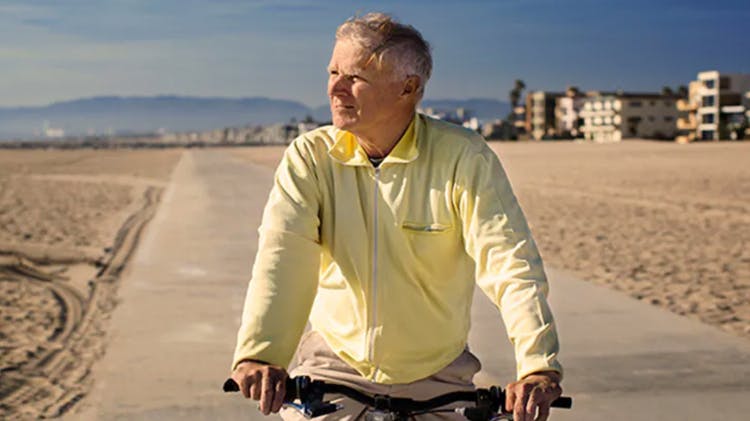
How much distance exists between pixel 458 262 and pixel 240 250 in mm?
10514

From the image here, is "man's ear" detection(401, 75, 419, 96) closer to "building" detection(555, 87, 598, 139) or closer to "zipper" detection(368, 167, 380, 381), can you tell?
"zipper" detection(368, 167, 380, 381)

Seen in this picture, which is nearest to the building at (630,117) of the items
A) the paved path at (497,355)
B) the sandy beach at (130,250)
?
the sandy beach at (130,250)

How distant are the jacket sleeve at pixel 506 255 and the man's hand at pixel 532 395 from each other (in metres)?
0.03

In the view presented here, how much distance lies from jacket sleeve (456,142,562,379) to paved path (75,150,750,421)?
3209mm

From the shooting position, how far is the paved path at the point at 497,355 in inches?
222

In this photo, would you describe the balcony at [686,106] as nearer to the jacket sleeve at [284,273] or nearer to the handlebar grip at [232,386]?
the jacket sleeve at [284,273]

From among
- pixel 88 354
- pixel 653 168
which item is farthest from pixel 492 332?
pixel 653 168

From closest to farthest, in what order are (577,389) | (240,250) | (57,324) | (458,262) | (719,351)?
(458,262), (577,389), (719,351), (57,324), (240,250)

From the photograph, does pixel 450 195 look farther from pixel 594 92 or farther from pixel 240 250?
pixel 594 92

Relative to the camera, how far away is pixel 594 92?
166m

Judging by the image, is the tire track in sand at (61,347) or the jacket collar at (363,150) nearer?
the jacket collar at (363,150)

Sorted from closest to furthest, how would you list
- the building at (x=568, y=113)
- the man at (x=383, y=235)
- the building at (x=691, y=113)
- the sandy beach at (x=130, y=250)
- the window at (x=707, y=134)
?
1. the man at (x=383, y=235)
2. the sandy beach at (x=130, y=250)
3. the window at (x=707, y=134)
4. the building at (x=691, y=113)
5. the building at (x=568, y=113)

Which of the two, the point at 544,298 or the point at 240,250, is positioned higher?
the point at 544,298

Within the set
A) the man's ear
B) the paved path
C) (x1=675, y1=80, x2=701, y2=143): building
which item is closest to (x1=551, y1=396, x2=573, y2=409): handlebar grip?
the man's ear
